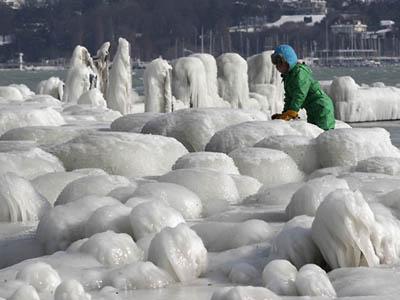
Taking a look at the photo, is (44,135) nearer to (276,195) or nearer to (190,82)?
(276,195)

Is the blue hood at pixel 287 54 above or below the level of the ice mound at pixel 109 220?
above

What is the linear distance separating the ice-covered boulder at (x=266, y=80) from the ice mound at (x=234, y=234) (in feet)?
66.2

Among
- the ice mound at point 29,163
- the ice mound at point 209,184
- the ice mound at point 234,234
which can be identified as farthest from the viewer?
the ice mound at point 29,163

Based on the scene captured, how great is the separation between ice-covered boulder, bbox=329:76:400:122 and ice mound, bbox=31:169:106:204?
20.1 meters

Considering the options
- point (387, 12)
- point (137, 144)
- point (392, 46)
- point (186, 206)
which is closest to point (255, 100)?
point (137, 144)

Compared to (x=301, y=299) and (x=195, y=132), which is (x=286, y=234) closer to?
(x=301, y=299)

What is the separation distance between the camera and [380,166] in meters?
7.72

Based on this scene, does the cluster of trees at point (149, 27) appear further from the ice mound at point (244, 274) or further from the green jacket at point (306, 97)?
the ice mound at point (244, 274)

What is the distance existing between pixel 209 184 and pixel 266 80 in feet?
65.1

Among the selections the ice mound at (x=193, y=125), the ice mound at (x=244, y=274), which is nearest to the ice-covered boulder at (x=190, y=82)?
the ice mound at (x=193, y=125)

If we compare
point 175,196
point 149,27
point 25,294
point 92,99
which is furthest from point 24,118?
point 149,27

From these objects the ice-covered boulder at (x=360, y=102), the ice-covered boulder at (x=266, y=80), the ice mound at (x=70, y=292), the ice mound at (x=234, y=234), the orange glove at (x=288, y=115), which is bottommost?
the ice-covered boulder at (x=360, y=102)

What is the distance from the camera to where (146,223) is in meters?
Result: 5.59

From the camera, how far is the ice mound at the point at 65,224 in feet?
19.2
